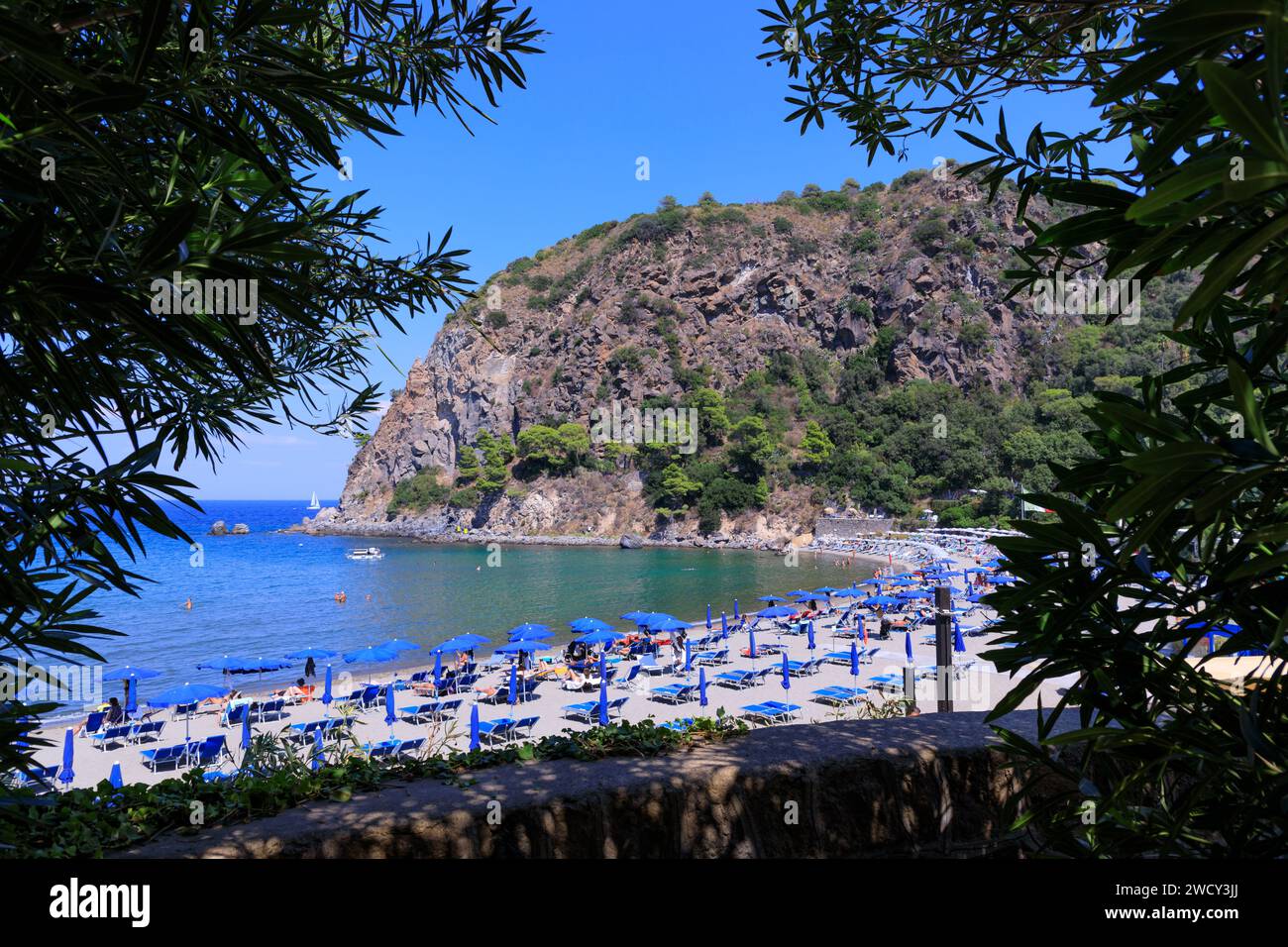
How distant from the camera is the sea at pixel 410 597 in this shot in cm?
2695

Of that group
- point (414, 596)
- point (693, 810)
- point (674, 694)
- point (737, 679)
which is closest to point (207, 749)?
point (674, 694)

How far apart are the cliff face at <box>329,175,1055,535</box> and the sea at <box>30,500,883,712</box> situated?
12.2 meters

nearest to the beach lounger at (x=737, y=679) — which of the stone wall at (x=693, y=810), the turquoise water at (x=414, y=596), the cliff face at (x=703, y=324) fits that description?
the turquoise water at (x=414, y=596)

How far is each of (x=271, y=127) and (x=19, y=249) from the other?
666mm

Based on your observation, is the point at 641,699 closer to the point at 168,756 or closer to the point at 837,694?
the point at 837,694

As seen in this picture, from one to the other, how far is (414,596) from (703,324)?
145ft

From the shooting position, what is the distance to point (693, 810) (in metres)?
3.27

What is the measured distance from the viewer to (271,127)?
160 centimetres

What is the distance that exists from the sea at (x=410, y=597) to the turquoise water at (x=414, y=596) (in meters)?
0.10

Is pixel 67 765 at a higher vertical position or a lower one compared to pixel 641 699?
higher

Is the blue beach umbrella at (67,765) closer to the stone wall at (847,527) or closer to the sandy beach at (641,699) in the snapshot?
the sandy beach at (641,699)

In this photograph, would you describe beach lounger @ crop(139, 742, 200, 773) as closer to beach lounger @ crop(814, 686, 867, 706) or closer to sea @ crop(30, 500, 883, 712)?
sea @ crop(30, 500, 883, 712)
